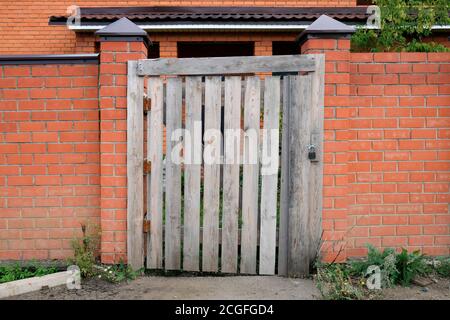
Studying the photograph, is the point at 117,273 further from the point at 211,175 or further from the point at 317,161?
the point at 317,161

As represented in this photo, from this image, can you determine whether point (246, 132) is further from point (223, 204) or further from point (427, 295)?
point (427, 295)

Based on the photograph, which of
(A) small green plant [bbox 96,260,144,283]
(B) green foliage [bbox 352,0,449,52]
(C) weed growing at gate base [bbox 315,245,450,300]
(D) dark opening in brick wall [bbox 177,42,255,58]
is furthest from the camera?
(D) dark opening in brick wall [bbox 177,42,255,58]

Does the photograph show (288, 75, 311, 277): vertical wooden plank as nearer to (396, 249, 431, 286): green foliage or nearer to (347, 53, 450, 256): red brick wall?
(347, 53, 450, 256): red brick wall

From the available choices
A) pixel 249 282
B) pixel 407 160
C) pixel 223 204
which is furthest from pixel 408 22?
pixel 249 282

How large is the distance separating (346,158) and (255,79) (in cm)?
103

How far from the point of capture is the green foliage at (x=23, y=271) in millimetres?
4047

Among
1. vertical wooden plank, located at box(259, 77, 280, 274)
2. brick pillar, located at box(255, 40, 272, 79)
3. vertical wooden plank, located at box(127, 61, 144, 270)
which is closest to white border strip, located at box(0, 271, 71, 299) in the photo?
vertical wooden plank, located at box(127, 61, 144, 270)

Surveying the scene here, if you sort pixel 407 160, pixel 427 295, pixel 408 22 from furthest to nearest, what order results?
pixel 408 22, pixel 407 160, pixel 427 295

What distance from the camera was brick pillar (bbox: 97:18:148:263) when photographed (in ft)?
13.3

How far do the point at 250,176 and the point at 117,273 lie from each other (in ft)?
4.53

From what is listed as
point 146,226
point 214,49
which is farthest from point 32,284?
point 214,49

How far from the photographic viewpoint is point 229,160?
159 inches

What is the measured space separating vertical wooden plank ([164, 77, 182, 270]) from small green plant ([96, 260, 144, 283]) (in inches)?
11.6

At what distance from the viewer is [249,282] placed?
13.0 feet
